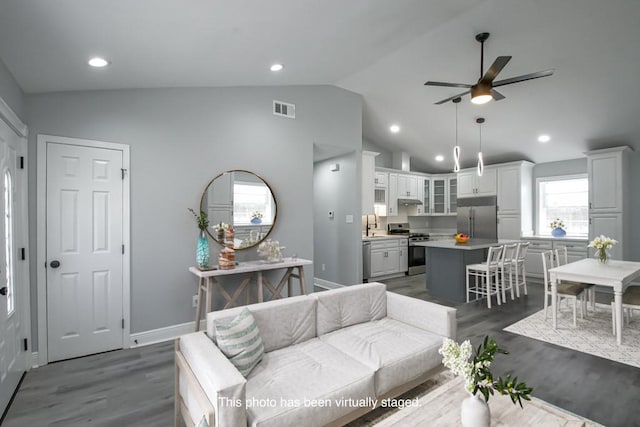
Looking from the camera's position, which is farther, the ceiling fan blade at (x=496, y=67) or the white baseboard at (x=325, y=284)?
the white baseboard at (x=325, y=284)

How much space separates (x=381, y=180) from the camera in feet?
23.8

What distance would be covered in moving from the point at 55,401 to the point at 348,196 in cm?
445

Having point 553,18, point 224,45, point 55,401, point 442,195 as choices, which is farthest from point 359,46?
point 442,195

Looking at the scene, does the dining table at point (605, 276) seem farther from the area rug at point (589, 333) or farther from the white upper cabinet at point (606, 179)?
the white upper cabinet at point (606, 179)

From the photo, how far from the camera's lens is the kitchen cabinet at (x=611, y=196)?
18.1ft

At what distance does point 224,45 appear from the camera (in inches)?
112

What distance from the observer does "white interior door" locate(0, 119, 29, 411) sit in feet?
7.55

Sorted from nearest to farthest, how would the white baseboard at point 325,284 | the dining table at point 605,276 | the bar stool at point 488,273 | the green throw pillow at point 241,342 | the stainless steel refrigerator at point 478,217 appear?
the green throw pillow at point 241,342, the dining table at point 605,276, the bar stool at point 488,273, the white baseboard at point 325,284, the stainless steel refrigerator at point 478,217

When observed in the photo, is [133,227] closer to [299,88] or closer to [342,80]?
[299,88]

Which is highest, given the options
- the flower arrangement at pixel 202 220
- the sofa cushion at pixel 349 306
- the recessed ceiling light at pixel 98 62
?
the recessed ceiling light at pixel 98 62

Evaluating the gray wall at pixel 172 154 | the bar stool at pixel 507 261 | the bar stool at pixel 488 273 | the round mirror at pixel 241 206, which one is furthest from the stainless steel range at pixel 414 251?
the round mirror at pixel 241 206

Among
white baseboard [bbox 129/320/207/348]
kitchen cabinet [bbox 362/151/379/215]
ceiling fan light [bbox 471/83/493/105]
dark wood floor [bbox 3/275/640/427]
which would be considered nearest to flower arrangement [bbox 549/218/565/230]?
kitchen cabinet [bbox 362/151/379/215]

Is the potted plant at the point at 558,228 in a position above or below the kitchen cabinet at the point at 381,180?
below

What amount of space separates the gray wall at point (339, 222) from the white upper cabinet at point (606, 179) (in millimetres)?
4388
